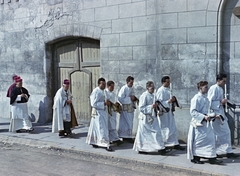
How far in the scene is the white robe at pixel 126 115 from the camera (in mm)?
8609

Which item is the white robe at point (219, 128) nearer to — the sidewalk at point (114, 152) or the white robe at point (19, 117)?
the sidewalk at point (114, 152)

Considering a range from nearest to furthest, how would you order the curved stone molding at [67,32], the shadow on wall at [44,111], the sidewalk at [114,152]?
1. the sidewalk at [114,152]
2. the curved stone molding at [67,32]
3. the shadow on wall at [44,111]

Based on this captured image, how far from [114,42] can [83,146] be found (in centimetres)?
322

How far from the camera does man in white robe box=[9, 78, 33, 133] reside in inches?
401

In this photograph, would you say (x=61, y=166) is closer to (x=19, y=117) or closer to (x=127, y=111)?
(x=127, y=111)

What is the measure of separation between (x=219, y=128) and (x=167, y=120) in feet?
4.17

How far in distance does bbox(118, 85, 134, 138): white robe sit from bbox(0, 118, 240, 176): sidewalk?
12.6 inches

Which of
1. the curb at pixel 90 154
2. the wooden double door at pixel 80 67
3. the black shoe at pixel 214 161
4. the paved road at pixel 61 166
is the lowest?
the paved road at pixel 61 166

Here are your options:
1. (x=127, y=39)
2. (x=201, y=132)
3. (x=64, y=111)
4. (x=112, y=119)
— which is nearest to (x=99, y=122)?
(x=112, y=119)

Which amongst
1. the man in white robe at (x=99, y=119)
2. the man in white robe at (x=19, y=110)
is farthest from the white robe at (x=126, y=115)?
the man in white robe at (x=19, y=110)

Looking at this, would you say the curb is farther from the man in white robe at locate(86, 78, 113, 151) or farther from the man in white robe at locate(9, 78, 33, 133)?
the man in white robe at locate(9, 78, 33, 133)

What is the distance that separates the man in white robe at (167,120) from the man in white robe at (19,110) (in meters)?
4.46

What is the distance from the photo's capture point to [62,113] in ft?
30.9

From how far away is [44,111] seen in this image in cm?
1159
